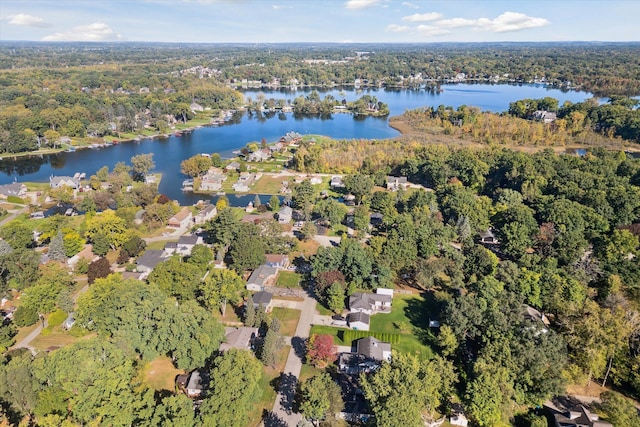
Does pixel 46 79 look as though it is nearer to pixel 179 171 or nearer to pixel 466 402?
pixel 179 171

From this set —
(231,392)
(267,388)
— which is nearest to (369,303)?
(267,388)

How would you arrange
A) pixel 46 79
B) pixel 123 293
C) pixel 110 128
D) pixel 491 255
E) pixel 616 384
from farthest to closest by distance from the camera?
pixel 46 79 < pixel 110 128 < pixel 491 255 < pixel 123 293 < pixel 616 384

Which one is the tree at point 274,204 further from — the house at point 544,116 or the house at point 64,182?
the house at point 544,116

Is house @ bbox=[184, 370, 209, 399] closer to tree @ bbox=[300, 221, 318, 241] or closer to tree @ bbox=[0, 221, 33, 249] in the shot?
tree @ bbox=[300, 221, 318, 241]

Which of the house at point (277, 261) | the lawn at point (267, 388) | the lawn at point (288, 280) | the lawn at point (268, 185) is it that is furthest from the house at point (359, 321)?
the lawn at point (268, 185)

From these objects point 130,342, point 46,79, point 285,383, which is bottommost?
point 285,383

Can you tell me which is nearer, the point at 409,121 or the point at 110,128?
the point at 110,128

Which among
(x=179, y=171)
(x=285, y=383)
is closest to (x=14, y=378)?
(x=285, y=383)
